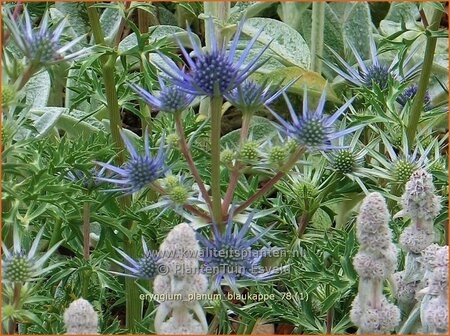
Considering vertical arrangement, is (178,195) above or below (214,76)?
below

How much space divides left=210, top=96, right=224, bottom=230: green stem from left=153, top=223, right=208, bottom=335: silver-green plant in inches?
6.0

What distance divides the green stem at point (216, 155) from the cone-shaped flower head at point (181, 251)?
0.18 metres

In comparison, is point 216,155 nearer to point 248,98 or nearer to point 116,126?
point 248,98

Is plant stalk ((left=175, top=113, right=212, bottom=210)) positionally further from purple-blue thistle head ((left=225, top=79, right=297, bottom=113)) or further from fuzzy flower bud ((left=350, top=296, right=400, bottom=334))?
fuzzy flower bud ((left=350, top=296, right=400, bottom=334))

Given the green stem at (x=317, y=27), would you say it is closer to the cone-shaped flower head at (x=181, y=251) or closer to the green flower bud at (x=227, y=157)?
the green flower bud at (x=227, y=157)

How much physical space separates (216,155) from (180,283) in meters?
0.20

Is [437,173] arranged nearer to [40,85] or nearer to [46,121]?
[46,121]

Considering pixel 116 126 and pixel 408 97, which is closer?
pixel 116 126

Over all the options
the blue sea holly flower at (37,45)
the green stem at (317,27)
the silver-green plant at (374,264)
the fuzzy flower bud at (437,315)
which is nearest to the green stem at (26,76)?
the blue sea holly flower at (37,45)

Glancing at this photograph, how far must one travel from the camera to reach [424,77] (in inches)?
47.8

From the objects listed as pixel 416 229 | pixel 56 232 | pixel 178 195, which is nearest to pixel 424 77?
pixel 416 229

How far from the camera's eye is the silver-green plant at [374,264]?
2.60 feet

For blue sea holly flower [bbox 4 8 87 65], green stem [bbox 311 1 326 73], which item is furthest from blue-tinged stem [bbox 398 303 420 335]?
green stem [bbox 311 1 326 73]

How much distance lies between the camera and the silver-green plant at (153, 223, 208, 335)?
0.74 meters
